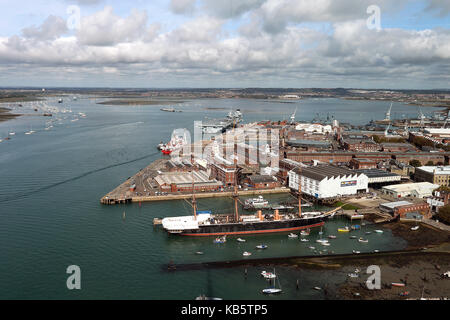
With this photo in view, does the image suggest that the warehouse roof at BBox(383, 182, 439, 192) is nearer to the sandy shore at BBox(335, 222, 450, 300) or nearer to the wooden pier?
the sandy shore at BBox(335, 222, 450, 300)

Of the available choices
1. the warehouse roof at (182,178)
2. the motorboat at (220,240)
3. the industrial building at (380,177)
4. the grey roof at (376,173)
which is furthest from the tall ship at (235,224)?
the grey roof at (376,173)

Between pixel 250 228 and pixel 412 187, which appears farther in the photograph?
pixel 412 187

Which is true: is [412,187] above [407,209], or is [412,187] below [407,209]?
above

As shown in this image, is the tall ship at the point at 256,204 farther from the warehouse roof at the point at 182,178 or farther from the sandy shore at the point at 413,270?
the sandy shore at the point at 413,270

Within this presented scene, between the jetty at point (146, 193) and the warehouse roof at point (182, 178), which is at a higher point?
the warehouse roof at point (182, 178)

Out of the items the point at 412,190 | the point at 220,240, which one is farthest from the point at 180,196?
the point at 412,190

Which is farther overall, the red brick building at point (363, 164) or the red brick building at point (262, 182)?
the red brick building at point (363, 164)

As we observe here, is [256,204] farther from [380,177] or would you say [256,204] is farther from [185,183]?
[380,177]
